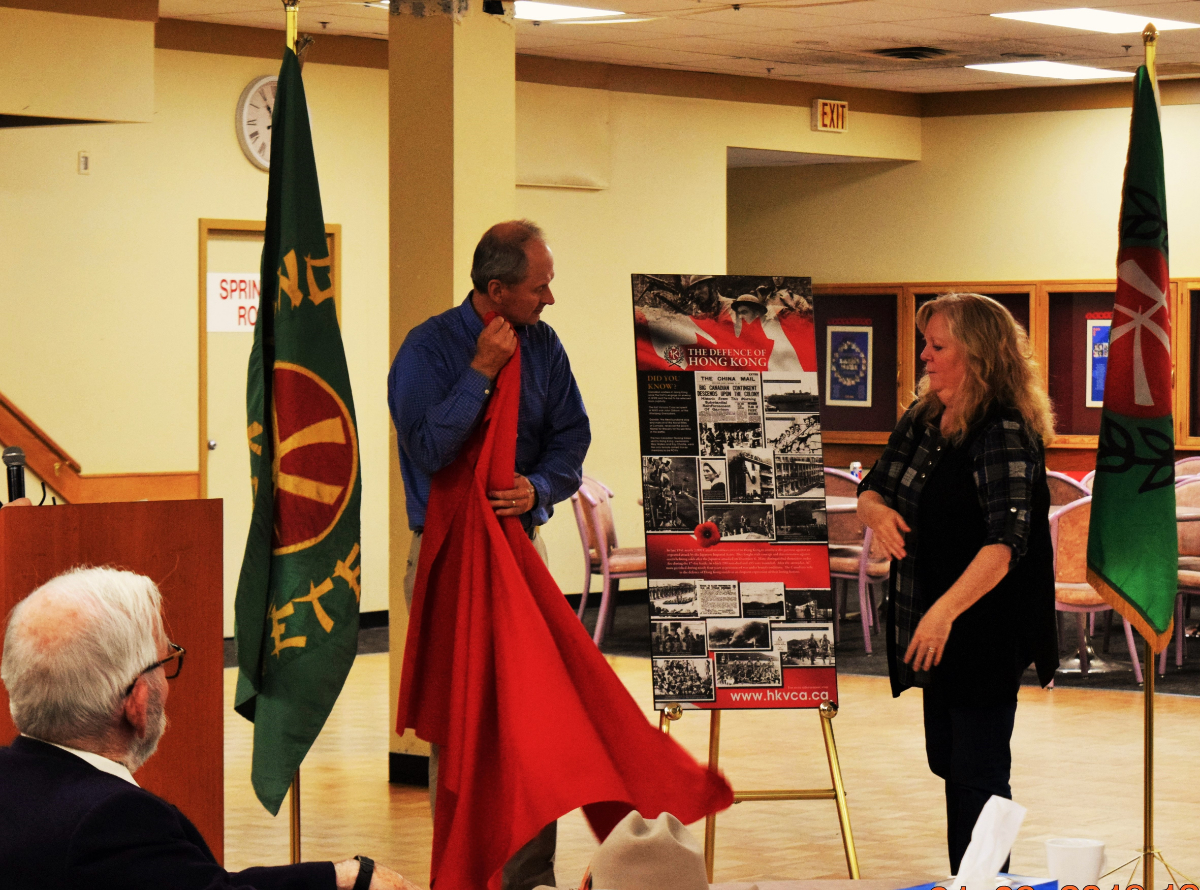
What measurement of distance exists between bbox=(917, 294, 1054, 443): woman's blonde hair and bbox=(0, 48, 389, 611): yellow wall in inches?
239

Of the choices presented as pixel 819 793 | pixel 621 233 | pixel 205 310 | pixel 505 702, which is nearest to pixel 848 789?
pixel 819 793

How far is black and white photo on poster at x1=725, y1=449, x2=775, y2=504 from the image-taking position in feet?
14.4

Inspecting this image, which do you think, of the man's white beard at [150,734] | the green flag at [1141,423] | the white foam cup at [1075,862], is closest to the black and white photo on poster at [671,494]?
the green flag at [1141,423]

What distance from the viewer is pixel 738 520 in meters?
4.38

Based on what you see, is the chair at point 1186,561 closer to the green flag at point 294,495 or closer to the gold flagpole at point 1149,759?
the gold flagpole at point 1149,759

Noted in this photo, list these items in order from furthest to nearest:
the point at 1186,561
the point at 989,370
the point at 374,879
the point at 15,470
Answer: the point at 1186,561 → the point at 15,470 → the point at 989,370 → the point at 374,879

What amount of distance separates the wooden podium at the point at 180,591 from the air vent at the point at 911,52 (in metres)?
7.29

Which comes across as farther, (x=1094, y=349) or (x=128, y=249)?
(x=1094, y=349)

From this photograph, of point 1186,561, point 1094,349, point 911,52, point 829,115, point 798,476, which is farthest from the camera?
point 1094,349

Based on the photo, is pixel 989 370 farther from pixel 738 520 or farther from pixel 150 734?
pixel 150 734

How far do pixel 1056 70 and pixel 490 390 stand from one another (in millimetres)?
8346

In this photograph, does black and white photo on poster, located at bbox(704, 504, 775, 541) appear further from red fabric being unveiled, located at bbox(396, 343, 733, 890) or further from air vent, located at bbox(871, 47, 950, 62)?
air vent, located at bbox(871, 47, 950, 62)

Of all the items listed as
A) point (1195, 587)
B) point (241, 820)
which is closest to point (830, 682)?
point (241, 820)

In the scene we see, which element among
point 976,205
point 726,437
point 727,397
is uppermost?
point 976,205
